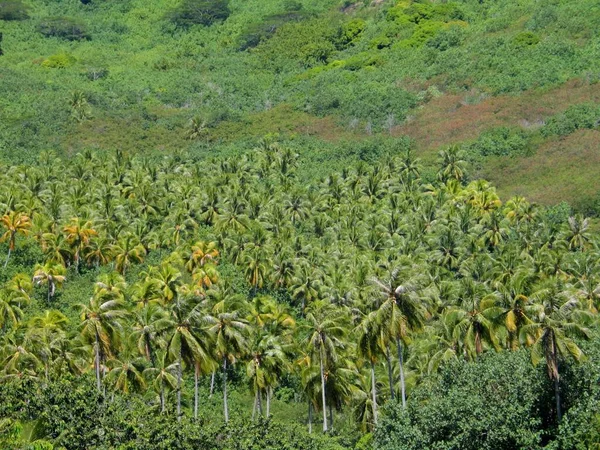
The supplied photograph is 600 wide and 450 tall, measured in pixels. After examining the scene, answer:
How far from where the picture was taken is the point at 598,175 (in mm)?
124250

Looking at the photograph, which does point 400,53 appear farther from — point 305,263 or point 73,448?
point 73,448

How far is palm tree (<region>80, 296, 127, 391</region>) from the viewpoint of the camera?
208ft

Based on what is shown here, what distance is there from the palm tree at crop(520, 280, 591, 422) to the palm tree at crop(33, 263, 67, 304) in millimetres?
50300

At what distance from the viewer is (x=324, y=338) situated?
64.3 m

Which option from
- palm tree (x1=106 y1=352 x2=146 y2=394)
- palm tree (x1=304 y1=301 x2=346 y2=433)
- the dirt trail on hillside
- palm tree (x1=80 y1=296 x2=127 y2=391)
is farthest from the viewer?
the dirt trail on hillside

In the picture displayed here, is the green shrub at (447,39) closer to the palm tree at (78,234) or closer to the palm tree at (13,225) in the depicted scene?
the palm tree at (78,234)

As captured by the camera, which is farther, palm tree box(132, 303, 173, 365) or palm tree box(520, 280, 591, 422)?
palm tree box(132, 303, 173, 365)

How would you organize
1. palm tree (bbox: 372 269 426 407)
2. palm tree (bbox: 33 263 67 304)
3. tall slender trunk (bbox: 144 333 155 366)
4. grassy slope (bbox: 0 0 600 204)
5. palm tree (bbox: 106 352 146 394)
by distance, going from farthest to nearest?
1. grassy slope (bbox: 0 0 600 204)
2. palm tree (bbox: 33 263 67 304)
3. tall slender trunk (bbox: 144 333 155 366)
4. palm tree (bbox: 106 352 146 394)
5. palm tree (bbox: 372 269 426 407)

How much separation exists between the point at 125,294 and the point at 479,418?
41047 mm

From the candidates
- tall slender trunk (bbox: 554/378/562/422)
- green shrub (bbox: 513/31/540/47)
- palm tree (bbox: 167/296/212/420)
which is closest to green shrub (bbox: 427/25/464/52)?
green shrub (bbox: 513/31/540/47)

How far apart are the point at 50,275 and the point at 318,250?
27.7m

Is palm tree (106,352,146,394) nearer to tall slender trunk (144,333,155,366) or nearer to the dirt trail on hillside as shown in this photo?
tall slender trunk (144,333,155,366)

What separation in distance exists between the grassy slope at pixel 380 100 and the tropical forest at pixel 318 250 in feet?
1.93

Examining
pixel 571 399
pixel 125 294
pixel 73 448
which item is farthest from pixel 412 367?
pixel 73 448
